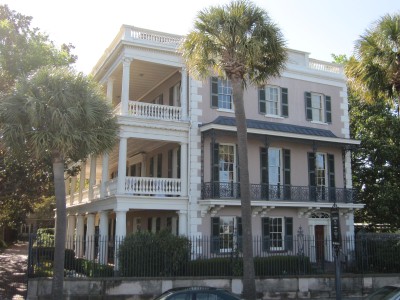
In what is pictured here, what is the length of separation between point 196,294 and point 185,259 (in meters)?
8.11

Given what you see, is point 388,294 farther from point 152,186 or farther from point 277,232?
point 277,232

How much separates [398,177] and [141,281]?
1904cm

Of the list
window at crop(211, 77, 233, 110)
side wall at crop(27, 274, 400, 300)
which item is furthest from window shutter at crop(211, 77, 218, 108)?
side wall at crop(27, 274, 400, 300)

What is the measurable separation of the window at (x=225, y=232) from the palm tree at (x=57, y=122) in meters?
7.86

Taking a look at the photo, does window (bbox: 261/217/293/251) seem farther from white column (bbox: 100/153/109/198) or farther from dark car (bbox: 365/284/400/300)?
dark car (bbox: 365/284/400/300)

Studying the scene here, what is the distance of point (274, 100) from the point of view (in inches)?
993

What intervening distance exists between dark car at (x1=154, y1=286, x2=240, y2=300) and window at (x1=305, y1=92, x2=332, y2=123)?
55.4 feet

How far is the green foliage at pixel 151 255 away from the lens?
17.9 metres

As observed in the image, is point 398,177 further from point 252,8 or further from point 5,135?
→ point 5,135

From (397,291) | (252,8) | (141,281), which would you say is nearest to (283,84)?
(252,8)

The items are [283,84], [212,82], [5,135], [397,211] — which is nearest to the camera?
[5,135]

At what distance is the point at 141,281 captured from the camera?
16.7 meters

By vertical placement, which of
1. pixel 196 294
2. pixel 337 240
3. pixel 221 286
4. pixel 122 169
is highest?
pixel 122 169

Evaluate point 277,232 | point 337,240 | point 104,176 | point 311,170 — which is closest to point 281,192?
point 277,232
